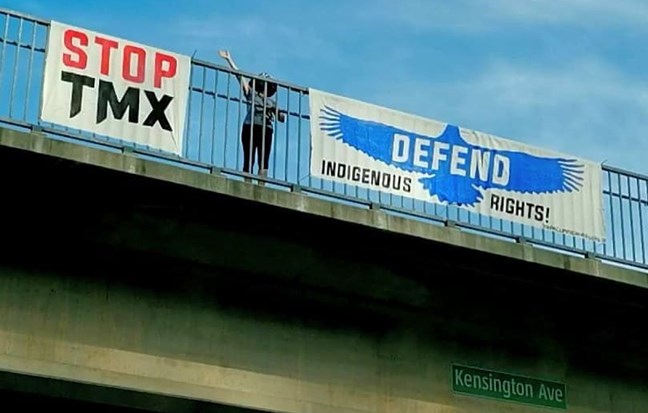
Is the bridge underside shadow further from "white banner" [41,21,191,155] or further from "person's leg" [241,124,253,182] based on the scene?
"person's leg" [241,124,253,182]

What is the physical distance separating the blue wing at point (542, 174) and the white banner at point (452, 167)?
1 centimetres

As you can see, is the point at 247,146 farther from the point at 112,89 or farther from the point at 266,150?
the point at 112,89

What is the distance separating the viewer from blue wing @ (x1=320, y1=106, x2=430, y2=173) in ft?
52.2

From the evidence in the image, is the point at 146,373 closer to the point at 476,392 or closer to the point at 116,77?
the point at 116,77

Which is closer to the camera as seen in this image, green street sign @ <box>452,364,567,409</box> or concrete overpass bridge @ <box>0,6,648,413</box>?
concrete overpass bridge @ <box>0,6,648,413</box>

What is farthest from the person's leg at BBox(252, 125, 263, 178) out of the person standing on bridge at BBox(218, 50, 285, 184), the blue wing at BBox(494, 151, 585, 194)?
the blue wing at BBox(494, 151, 585, 194)

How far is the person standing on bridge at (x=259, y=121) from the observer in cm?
1533

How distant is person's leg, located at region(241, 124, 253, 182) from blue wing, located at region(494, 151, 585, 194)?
369 cm

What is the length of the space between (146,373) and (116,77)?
11.1 ft

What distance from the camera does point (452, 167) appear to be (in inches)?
653

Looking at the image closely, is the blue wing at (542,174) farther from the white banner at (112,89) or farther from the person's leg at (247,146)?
the white banner at (112,89)

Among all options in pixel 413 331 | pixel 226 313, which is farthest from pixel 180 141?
pixel 413 331

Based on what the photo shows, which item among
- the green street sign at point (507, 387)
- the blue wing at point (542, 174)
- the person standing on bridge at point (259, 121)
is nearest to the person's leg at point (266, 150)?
the person standing on bridge at point (259, 121)

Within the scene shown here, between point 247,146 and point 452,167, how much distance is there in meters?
2.91
